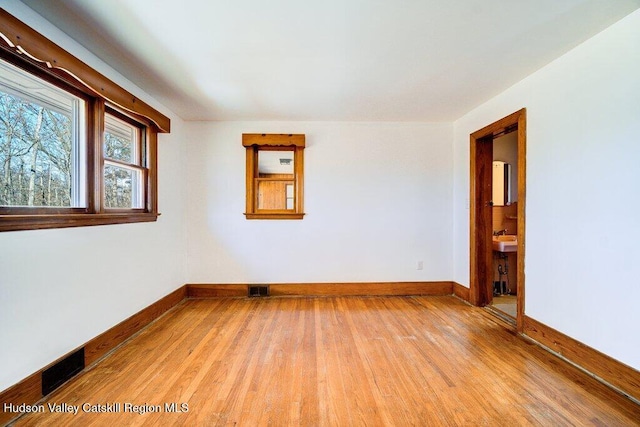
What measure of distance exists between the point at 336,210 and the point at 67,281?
2.75 m

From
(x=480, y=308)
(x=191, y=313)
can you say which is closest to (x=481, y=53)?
(x=480, y=308)

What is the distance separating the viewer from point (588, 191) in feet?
6.41

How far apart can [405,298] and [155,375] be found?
2.87 meters

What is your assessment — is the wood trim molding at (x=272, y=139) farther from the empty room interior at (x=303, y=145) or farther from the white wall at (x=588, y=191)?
the white wall at (x=588, y=191)

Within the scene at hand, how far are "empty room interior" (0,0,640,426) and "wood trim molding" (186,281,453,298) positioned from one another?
0.15m

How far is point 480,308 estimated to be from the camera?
3184 mm

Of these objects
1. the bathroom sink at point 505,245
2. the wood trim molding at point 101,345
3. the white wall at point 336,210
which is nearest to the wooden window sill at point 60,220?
the wood trim molding at point 101,345

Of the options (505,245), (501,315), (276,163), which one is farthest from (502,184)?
(276,163)

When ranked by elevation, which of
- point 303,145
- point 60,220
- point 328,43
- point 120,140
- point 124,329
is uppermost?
point 328,43

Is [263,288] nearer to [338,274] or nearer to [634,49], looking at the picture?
[338,274]

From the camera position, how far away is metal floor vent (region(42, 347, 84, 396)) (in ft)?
5.50

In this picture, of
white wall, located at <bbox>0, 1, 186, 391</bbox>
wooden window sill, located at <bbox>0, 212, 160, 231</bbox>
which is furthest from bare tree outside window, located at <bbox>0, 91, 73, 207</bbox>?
white wall, located at <bbox>0, 1, 186, 391</bbox>

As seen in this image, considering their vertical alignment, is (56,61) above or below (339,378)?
above

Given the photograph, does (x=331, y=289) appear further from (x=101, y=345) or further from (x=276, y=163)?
(x=101, y=345)
